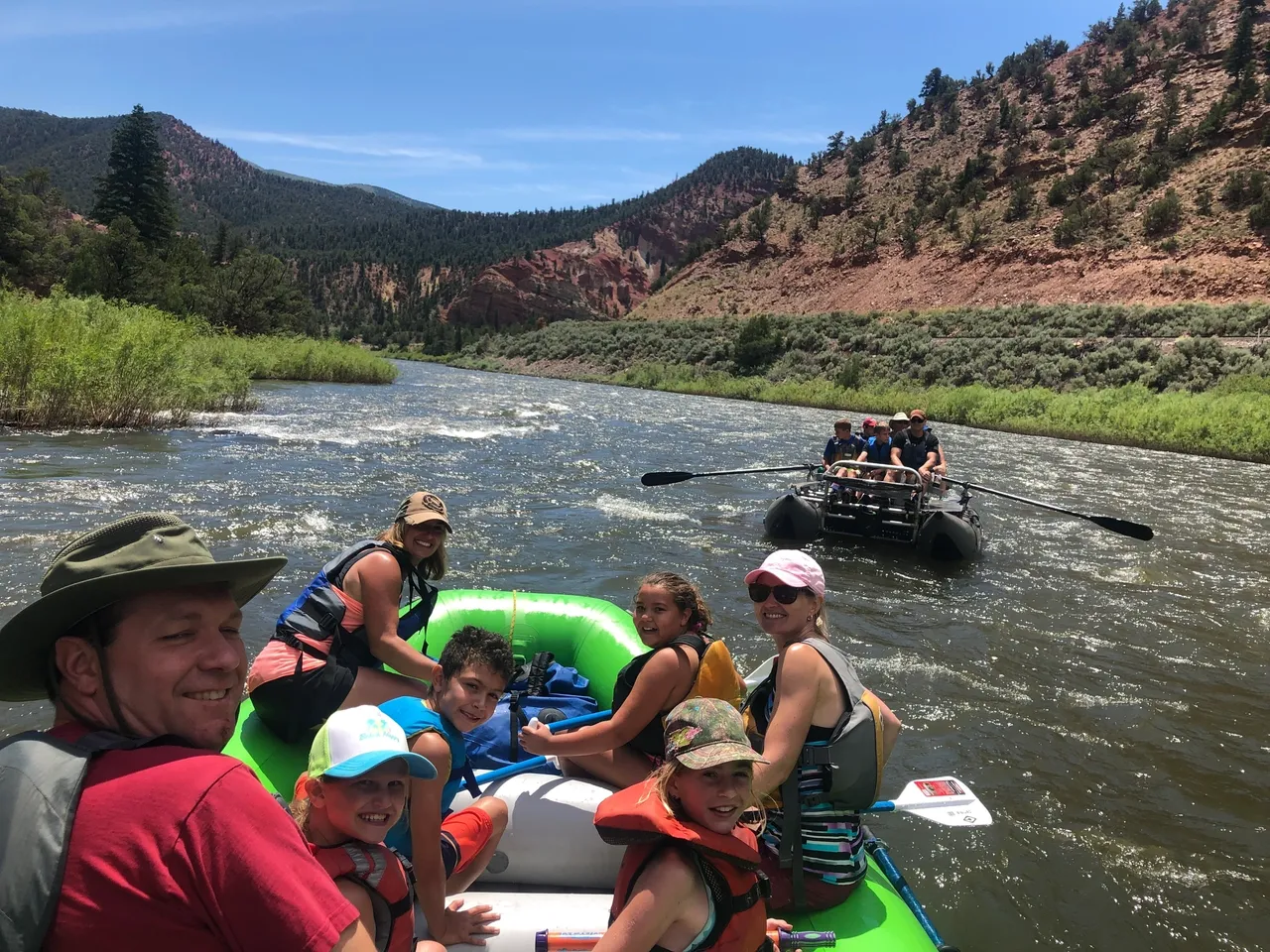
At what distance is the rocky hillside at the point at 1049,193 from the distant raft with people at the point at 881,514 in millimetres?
34064

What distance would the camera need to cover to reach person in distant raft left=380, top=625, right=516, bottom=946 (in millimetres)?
2381

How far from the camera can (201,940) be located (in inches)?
42.0

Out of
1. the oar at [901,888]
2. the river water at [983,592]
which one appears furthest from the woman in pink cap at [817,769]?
the river water at [983,592]

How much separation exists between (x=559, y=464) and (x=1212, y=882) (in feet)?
40.1

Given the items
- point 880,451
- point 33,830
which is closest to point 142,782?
point 33,830

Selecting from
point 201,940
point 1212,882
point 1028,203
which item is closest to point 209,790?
point 201,940

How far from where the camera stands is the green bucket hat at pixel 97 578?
1180mm

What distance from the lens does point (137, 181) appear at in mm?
46969

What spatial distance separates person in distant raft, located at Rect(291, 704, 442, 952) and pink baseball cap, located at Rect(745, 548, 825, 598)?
1323 mm

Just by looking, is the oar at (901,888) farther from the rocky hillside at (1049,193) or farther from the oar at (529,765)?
the rocky hillside at (1049,193)

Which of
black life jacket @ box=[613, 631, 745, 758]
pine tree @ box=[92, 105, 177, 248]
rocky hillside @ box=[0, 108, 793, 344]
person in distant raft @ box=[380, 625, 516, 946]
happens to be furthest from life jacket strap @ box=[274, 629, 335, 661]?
rocky hillside @ box=[0, 108, 793, 344]

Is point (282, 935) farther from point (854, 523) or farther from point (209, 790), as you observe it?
point (854, 523)

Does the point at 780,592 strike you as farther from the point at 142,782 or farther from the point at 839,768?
the point at 142,782

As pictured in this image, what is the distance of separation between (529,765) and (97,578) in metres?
2.29
